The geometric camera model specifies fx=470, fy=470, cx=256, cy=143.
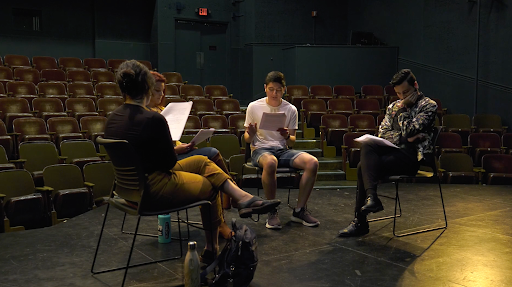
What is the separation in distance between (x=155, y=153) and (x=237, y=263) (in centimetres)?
58

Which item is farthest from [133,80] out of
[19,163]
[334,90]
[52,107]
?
[334,90]

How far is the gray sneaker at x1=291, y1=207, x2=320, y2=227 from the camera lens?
9.87 ft

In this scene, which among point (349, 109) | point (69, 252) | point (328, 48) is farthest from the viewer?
point (328, 48)

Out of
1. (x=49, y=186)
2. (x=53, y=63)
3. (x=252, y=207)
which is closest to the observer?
(x=252, y=207)

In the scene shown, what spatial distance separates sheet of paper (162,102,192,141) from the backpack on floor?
2.11 feet

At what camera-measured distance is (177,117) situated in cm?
246

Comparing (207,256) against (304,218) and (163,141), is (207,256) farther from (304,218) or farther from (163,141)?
(304,218)

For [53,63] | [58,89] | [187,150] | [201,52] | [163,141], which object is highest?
[201,52]

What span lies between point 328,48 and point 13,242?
270 inches

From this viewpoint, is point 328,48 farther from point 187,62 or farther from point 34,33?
point 34,33

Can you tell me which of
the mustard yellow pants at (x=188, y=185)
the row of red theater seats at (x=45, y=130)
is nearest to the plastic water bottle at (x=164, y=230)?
the mustard yellow pants at (x=188, y=185)

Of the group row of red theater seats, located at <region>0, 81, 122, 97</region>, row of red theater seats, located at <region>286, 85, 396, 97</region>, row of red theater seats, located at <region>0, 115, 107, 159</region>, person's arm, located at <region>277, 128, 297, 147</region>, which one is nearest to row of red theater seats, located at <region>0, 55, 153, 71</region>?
row of red theater seats, located at <region>0, 81, 122, 97</region>

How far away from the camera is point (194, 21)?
9.55 meters

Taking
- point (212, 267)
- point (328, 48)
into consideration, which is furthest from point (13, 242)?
point (328, 48)
